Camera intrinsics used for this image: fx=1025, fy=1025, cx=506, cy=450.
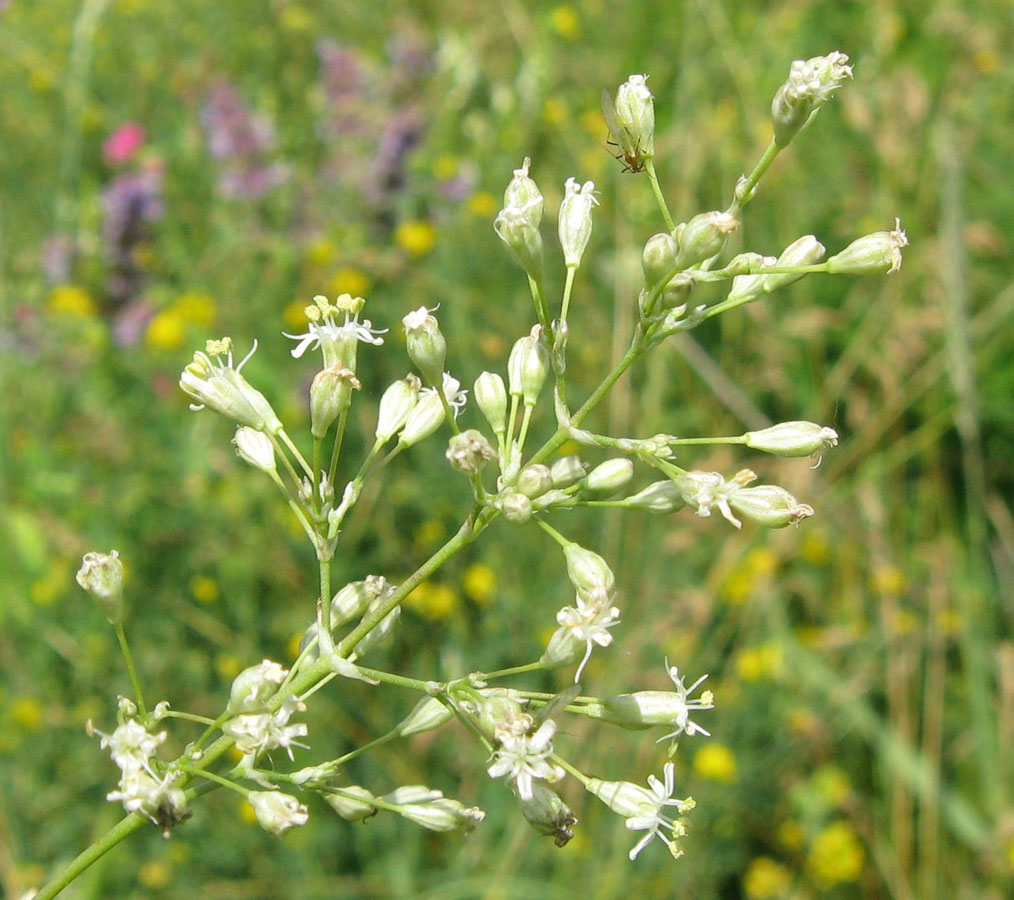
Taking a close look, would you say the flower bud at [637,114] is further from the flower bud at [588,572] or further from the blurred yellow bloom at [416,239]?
the blurred yellow bloom at [416,239]

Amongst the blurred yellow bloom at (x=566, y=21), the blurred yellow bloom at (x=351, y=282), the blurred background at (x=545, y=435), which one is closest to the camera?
the blurred background at (x=545, y=435)

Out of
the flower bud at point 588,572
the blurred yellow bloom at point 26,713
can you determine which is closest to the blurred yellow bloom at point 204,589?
the blurred yellow bloom at point 26,713

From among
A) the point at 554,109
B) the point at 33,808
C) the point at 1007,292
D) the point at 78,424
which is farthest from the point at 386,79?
the point at 33,808

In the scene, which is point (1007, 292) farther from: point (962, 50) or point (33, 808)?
point (33, 808)

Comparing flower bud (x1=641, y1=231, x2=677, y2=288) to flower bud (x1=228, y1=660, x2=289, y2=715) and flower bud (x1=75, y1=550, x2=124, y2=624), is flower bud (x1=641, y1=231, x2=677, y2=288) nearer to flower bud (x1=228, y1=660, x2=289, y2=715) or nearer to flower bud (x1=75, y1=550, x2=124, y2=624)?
flower bud (x1=228, y1=660, x2=289, y2=715)

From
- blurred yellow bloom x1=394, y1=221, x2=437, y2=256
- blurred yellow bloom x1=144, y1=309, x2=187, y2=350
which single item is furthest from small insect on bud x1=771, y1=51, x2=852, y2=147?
blurred yellow bloom x1=144, y1=309, x2=187, y2=350

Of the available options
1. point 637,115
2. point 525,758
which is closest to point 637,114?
point 637,115
